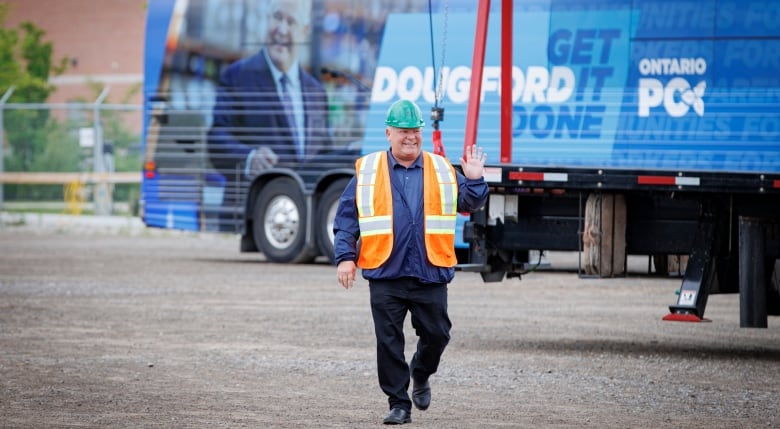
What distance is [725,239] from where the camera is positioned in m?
12.4

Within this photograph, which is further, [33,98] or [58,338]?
[33,98]

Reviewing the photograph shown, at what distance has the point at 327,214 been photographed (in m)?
23.3

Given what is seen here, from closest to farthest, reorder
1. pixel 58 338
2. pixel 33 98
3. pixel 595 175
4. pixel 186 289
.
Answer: pixel 595 175 → pixel 58 338 → pixel 186 289 → pixel 33 98

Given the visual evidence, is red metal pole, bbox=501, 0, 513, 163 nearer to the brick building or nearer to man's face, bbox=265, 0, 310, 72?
man's face, bbox=265, 0, 310, 72

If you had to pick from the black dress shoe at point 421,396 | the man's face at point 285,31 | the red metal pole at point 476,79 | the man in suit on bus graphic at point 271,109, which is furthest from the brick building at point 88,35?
the black dress shoe at point 421,396

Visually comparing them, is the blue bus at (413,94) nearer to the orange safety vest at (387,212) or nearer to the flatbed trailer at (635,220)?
the flatbed trailer at (635,220)

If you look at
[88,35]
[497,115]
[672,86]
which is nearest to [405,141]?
[672,86]

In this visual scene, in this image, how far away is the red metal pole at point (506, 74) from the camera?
13.0 m

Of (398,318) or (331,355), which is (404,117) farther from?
(331,355)

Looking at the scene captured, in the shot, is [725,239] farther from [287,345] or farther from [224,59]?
[224,59]

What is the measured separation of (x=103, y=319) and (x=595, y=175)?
5225 millimetres

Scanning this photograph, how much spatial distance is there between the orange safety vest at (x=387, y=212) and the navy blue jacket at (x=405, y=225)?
0.03 metres

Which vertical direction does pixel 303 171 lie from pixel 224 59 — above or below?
below

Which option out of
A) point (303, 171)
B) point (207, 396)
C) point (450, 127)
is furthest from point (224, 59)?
point (207, 396)
